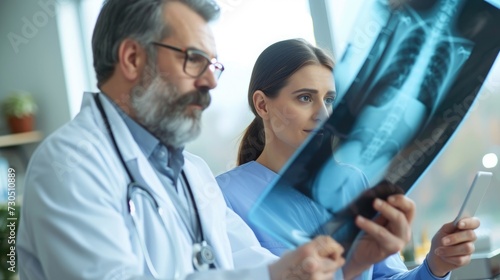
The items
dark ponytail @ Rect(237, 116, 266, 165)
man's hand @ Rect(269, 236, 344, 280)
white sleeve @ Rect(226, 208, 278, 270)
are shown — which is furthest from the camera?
dark ponytail @ Rect(237, 116, 266, 165)

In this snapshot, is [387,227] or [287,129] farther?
[287,129]

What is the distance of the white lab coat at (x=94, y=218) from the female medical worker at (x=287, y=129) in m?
0.20

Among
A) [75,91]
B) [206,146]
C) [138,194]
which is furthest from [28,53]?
[138,194]

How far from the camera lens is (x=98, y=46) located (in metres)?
0.61

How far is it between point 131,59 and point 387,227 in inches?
11.5

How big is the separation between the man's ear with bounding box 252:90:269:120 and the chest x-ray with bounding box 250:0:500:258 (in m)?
0.26

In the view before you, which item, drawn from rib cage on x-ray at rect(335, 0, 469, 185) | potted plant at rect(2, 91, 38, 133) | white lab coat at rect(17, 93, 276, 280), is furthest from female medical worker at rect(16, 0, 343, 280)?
potted plant at rect(2, 91, 38, 133)

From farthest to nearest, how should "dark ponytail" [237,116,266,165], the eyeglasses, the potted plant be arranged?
1. "dark ponytail" [237,116,266,165]
2. the potted plant
3. the eyeglasses

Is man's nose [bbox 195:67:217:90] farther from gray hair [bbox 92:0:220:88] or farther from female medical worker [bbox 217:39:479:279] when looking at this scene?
female medical worker [bbox 217:39:479:279]

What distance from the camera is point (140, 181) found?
23.6 inches

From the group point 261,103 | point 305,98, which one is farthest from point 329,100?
point 261,103

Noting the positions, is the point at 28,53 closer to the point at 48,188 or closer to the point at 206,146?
the point at 206,146

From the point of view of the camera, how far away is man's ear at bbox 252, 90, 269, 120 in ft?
2.85

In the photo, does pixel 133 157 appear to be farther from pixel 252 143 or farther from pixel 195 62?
pixel 252 143
